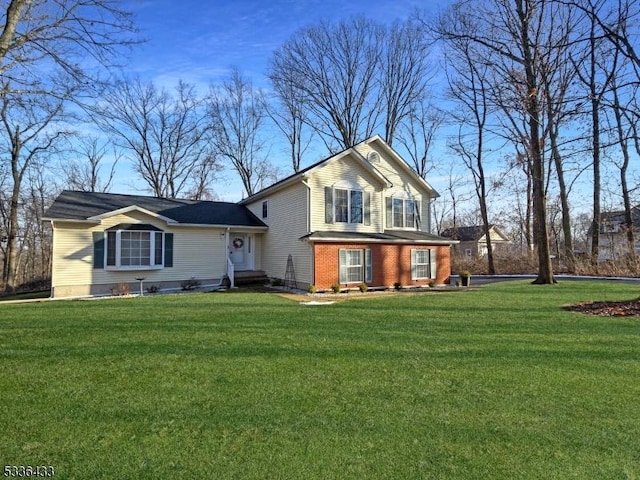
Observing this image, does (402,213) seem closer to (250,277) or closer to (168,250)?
(250,277)

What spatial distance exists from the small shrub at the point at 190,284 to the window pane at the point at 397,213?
31.4 feet

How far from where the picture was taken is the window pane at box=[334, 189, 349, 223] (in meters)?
16.5

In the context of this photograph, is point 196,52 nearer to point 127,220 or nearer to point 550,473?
point 127,220

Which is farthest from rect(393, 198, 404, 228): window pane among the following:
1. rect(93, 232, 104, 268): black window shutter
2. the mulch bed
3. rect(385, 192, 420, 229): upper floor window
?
rect(93, 232, 104, 268): black window shutter

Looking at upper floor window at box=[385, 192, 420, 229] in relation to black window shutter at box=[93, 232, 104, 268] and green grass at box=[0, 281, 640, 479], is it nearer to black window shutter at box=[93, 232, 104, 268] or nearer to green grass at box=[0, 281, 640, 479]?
green grass at box=[0, 281, 640, 479]

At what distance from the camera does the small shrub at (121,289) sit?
14.4m

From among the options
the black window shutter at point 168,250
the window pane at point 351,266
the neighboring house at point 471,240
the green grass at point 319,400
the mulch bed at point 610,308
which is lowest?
the green grass at point 319,400

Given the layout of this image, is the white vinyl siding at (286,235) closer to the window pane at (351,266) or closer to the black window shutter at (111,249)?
Result: the window pane at (351,266)

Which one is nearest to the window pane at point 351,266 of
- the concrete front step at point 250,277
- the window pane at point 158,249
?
the concrete front step at point 250,277

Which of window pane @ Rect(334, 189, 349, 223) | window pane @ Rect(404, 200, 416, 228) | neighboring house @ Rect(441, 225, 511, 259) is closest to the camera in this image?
window pane @ Rect(334, 189, 349, 223)

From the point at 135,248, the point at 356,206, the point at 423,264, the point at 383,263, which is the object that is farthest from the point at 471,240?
the point at 135,248

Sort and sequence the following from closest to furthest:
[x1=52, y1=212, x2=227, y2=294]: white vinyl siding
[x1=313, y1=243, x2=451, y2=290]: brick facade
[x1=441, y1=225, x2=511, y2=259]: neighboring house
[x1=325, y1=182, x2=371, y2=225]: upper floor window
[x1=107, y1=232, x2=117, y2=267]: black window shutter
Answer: [x1=52, y1=212, x2=227, y2=294]: white vinyl siding → [x1=107, y1=232, x2=117, y2=267]: black window shutter → [x1=313, y1=243, x2=451, y2=290]: brick facade → [x1=325, y1=182, x2=371, y2=225]: upper floor window → [x1=441, y1=225, x2=511, y2=259]: neighboring house

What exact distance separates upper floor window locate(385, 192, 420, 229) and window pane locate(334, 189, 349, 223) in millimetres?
2578

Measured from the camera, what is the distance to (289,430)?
3.21m
